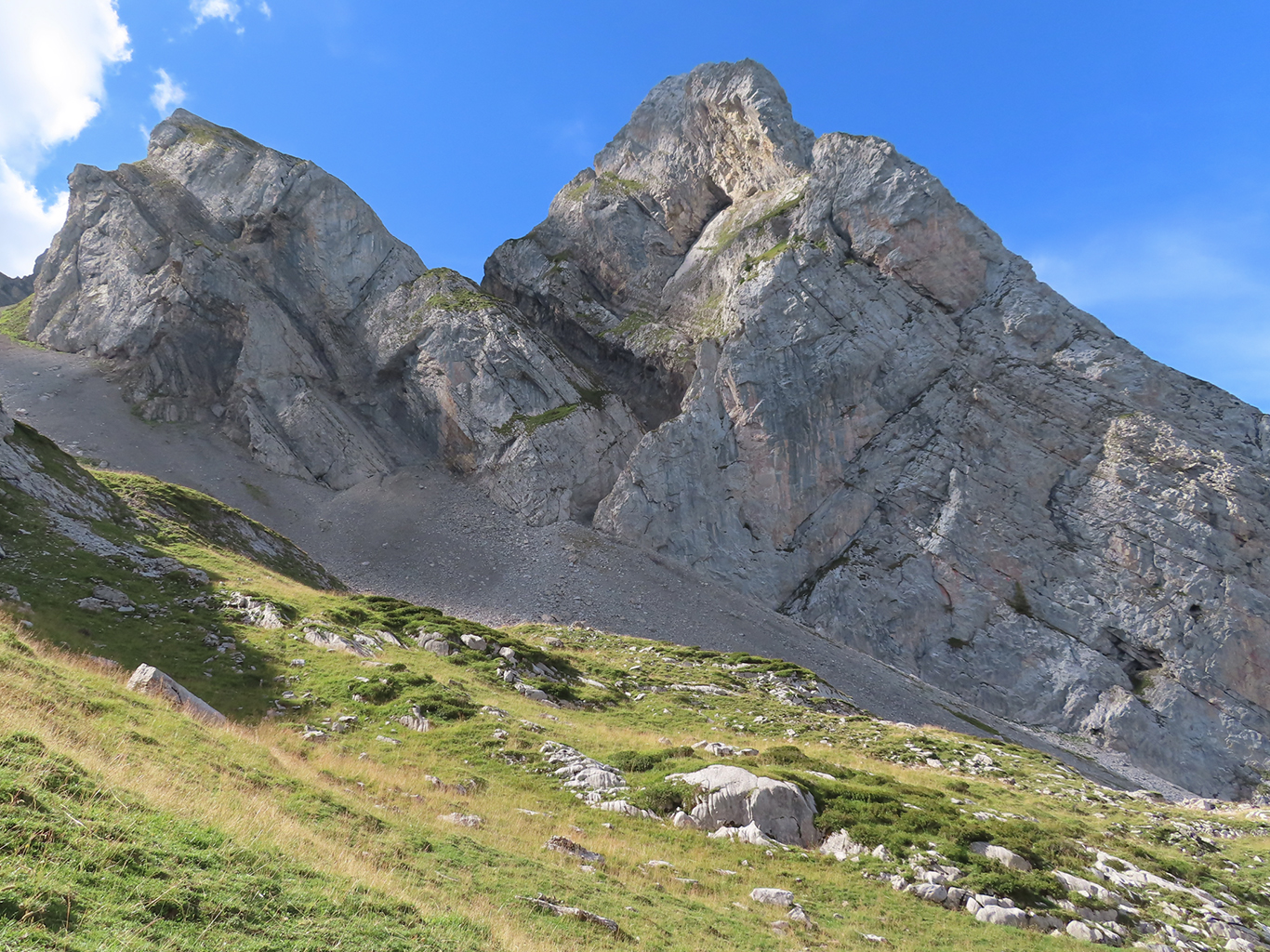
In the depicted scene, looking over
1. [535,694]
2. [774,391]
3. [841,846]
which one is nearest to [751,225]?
[774,391]

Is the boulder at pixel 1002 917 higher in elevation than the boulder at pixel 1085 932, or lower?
lower

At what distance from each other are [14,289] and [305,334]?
8356cm

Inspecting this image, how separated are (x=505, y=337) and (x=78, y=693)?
282 ft

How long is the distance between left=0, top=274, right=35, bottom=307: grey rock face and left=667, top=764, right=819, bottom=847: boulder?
169 m

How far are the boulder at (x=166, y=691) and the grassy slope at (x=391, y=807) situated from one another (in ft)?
1.87

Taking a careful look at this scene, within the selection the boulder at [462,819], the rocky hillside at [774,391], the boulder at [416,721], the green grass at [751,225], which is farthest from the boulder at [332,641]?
the green grass at [751,225]

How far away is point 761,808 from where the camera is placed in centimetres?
1769

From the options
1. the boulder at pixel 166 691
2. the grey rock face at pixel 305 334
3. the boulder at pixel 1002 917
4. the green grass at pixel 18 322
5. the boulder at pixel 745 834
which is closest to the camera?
the boulder at pixel 1002 917

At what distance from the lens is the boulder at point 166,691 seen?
16.2 metres

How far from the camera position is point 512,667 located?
32.0 meters

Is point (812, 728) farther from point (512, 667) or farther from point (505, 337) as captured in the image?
point (505, 337)

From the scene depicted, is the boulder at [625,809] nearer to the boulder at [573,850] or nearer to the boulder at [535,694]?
the boulder at [573,850]

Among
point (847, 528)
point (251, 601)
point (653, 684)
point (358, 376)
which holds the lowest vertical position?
point (251, 601)

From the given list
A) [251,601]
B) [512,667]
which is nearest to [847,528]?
[512,667]
